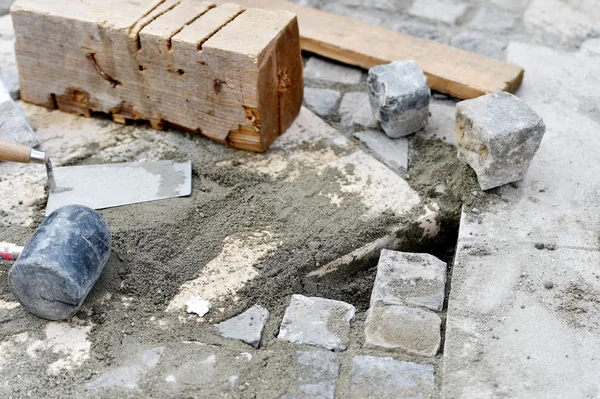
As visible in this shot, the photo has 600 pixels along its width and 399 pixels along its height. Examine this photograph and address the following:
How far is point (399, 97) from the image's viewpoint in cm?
413

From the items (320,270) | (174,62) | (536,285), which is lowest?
(320,270)

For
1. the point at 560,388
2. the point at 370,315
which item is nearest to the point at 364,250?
the point at 370,315

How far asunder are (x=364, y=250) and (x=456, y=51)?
186 centimetres

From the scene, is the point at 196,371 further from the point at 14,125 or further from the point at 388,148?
the point at 14,125

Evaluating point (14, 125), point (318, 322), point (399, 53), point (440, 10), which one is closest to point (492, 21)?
point (440, 10)

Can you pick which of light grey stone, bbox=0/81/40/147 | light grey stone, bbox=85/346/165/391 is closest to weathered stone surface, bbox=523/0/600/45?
light grey stone, bbox=0/81/40/147

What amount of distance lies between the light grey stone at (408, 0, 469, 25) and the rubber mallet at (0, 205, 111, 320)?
3199mm

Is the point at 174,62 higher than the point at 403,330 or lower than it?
higher

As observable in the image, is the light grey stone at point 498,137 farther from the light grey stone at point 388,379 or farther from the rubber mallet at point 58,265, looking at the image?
the rubber mallet at point 58,265

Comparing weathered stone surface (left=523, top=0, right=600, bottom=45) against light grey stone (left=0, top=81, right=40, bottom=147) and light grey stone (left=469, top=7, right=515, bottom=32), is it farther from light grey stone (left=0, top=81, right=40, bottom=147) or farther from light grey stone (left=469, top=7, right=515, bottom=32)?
light grey stone (left=0, top=81, right=40, bottom=147)

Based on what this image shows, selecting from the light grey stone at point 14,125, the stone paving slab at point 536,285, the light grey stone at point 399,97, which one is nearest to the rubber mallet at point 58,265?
the light grey stone at point 14,125

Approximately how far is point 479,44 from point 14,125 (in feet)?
9.91

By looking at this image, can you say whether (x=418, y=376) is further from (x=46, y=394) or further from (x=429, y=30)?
(x=429, y=30)

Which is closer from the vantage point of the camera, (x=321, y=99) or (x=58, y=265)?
(x=58, y=265)
